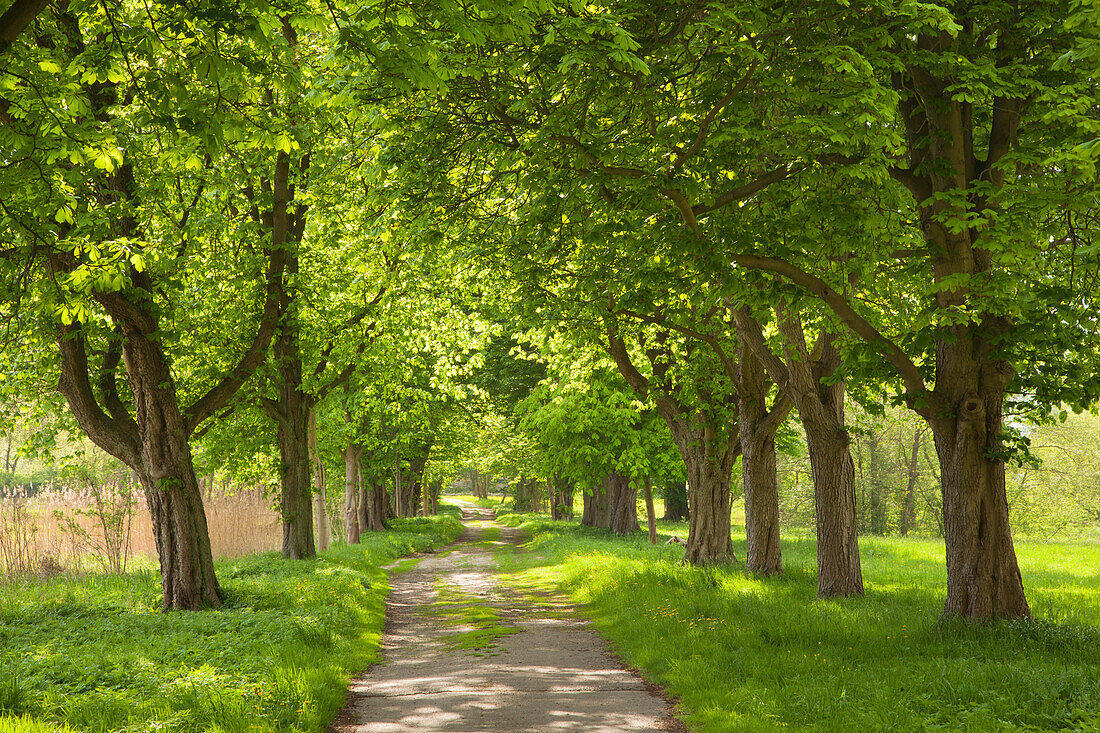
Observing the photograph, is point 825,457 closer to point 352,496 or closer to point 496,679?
point 496,679

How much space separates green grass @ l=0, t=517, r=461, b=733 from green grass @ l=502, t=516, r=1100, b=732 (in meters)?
3.82

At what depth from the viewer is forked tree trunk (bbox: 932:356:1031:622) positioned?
887cm

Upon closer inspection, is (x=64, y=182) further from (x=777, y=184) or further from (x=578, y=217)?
(x=777, y=184)

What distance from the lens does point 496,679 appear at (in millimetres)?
8711

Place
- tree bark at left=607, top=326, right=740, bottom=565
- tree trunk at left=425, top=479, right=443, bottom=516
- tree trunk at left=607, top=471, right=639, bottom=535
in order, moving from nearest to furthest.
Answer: tree bark at left=607, top=326, right=740, bottom=565 < tree trunk at left=607, top=471, right=639, bottom=535 < tree trunk at left=425, top=479, right=443, bottom=516

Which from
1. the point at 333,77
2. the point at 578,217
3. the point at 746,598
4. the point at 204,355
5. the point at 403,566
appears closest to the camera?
the point at 333,77

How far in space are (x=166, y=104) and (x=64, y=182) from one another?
10.1 ft

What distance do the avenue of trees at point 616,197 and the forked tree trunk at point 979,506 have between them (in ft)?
0.11

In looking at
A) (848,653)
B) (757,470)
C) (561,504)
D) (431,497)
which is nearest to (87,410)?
(848,653)

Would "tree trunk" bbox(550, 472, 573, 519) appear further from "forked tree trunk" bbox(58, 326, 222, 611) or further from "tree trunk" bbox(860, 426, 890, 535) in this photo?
"forked tree trunk" bbox(58, 326, 222, 611)

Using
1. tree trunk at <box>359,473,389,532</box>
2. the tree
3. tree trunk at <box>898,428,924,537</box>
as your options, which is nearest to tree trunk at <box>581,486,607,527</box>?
tree trunk at <box>359,473,389,532</box>

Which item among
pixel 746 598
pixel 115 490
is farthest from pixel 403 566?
pixel 746 598

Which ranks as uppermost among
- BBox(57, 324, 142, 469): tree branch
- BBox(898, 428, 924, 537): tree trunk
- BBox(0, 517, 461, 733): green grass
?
BBox(57, 324, 142, 469): tree branch

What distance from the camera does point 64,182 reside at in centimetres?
755
